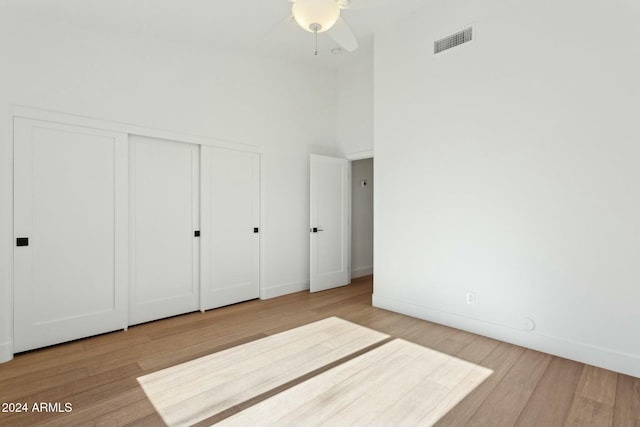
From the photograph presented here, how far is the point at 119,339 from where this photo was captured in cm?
318

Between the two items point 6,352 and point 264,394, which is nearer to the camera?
point 264,394

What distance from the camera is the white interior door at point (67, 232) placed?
2898 mm

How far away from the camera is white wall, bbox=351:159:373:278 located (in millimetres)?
5855

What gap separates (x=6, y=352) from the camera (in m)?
2.74

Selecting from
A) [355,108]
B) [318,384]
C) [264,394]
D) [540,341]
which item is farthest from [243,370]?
[355,108]

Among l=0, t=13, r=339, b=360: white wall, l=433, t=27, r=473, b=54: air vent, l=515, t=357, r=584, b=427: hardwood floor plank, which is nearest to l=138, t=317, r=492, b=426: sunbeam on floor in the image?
l=515, t=357, r=584, b=427: hardwood floor plank

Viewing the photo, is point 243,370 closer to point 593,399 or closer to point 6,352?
point 6,352

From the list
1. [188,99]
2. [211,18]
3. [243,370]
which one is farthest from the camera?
[188,99]

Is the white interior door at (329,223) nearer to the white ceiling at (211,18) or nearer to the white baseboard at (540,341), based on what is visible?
the white baseboard at (540,341)

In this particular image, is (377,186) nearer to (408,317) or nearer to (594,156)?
(408,317)

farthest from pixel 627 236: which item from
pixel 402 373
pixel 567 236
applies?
pixel 402 373

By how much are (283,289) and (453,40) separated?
3.81 metres

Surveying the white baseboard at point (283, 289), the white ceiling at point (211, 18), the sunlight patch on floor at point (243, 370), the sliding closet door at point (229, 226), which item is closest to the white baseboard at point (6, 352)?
the sunlight patch on floor at point (243, 370)

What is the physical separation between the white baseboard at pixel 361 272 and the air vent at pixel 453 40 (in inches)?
149
